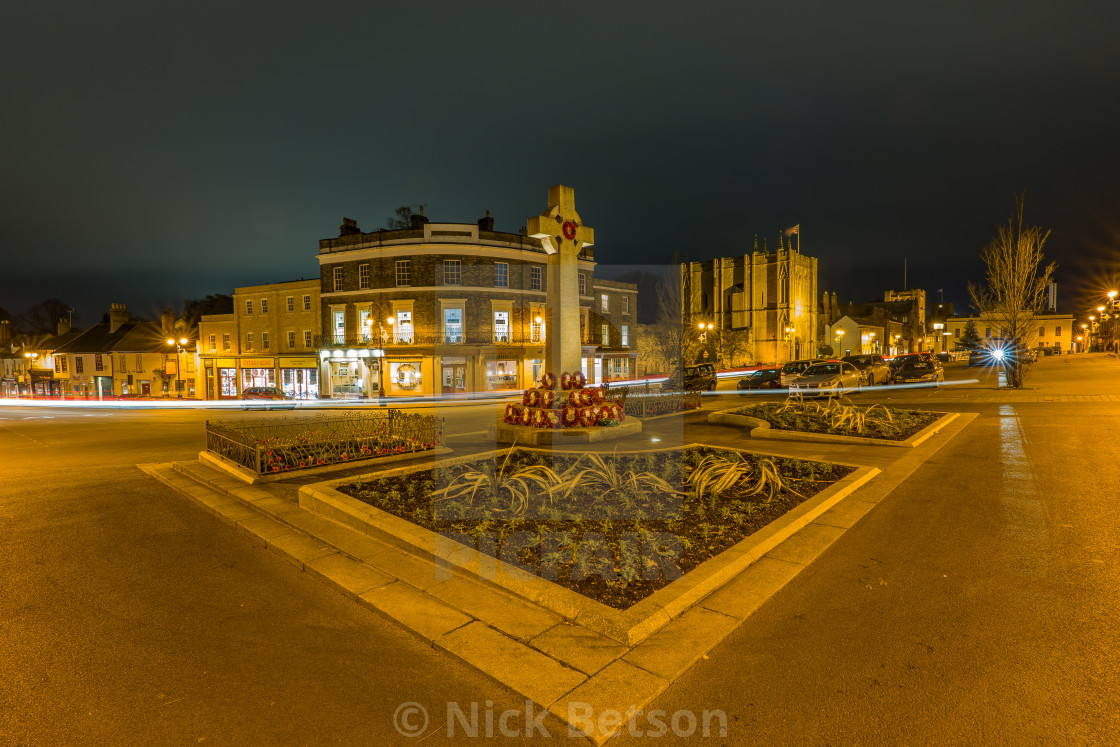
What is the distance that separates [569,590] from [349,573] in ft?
7.65

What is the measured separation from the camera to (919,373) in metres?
30.6

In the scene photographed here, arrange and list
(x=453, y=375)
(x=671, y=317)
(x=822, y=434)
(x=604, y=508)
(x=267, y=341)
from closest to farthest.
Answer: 1. (x=604, y=508)
2. (x=822, y=434)
3. (x=453, y=375)
4. (x=267, y=341)
5. (x=671, y=317)

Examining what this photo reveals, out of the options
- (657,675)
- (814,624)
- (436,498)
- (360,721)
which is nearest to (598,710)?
(657,675)

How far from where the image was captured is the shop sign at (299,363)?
39.2 m

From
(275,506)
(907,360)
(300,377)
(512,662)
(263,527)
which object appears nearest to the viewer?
(512,662)

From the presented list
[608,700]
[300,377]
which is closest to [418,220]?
[300,377]

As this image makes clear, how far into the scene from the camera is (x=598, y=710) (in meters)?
3.26

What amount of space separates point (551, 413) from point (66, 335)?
7340 centimetres

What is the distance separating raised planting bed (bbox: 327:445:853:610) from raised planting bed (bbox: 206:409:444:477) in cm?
199

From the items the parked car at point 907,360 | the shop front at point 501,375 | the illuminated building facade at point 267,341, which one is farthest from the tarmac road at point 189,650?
the parked car at point 907,360

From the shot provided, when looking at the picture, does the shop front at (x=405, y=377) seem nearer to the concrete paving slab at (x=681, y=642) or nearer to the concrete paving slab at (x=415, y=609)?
the concrete paving slab at (x=415, y=609)

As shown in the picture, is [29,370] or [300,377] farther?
[29,370]

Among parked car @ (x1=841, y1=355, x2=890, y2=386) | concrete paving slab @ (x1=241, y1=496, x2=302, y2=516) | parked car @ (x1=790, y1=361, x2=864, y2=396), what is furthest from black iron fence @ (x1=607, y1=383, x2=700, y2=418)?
parked car @ (x1=841, y1=355, x2=890, y2=386)

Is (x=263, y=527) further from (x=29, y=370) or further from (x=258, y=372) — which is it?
(x=29, y=370)
